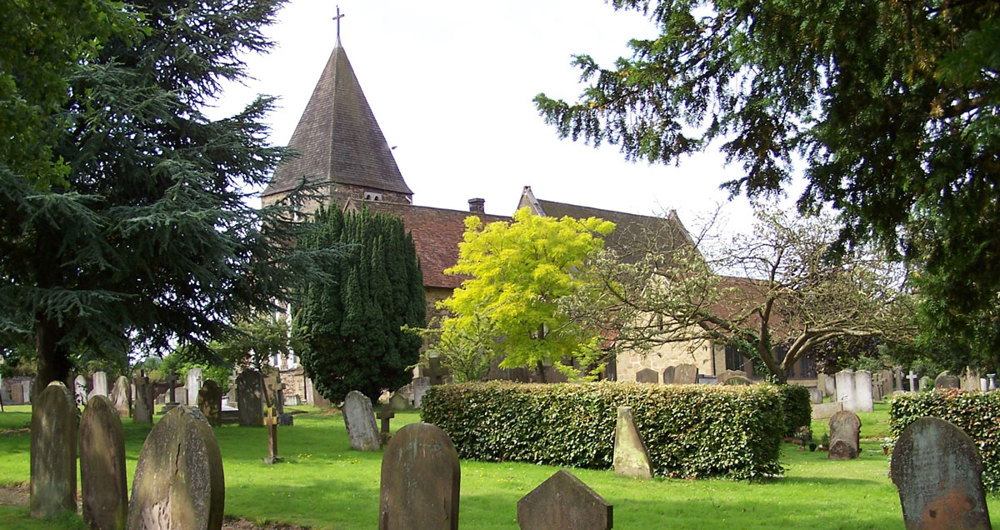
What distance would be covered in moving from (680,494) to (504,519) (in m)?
2.74

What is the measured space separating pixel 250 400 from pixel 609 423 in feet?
39.5

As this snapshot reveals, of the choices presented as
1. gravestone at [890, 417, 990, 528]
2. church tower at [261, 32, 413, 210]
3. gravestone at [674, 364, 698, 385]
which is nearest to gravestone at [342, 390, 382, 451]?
gravestone at [890, 417, 990, 528]

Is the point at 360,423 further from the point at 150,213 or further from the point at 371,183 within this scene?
the point at 371,183

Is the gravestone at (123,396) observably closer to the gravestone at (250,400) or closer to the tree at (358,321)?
the tree at (358,321)

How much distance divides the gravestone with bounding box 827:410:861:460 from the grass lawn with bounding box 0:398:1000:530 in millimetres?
236

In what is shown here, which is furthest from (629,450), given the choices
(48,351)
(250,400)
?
(48,351)

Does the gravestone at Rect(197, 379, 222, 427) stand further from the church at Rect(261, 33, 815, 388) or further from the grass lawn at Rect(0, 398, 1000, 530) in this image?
the church at Rect(261, 33, 815, 388)

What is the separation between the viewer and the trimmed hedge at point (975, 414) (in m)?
10.9

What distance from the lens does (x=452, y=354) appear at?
22.6m

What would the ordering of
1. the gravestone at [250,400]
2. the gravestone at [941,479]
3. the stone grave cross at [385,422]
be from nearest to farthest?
the gravestone at [941,479] → the stone grave cross at [385,422] → the gravestone at [250,400]

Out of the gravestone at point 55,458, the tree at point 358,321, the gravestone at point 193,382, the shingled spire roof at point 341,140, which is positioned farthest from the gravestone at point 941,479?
the shingled spire roof at point 341,140

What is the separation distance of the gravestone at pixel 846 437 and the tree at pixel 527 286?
1113 centimetres

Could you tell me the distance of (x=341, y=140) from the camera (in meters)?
46.6

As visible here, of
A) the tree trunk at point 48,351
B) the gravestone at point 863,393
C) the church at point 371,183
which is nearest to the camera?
the tree trunk at point 48,351
